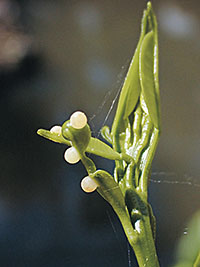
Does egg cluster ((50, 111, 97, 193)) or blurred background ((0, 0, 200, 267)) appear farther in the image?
blurred background ((0, 0, 200, 267))

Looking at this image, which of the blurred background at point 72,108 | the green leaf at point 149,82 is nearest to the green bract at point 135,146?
the green leaf at point 149,82

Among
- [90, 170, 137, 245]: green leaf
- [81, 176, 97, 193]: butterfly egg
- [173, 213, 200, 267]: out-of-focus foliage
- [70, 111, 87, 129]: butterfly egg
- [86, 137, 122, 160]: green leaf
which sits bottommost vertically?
[173, 213, 200, 267]: out-of-focus foliage

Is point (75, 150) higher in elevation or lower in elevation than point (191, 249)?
higher

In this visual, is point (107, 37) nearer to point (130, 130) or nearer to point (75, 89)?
point (75, 89)

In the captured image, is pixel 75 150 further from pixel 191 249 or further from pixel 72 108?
pixel 72 108

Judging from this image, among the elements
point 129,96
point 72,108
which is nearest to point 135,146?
point 129,96

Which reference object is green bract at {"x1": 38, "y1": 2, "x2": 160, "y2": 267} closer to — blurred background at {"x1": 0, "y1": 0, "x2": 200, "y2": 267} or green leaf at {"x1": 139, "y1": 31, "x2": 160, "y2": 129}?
green leaf at {"x1": 139, "y1": 31, "x2": 160, "y2": 129}

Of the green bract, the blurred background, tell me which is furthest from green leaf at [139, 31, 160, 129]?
the blurred background

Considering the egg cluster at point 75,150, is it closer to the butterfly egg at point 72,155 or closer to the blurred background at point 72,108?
the butterfly egg at point 72,155
